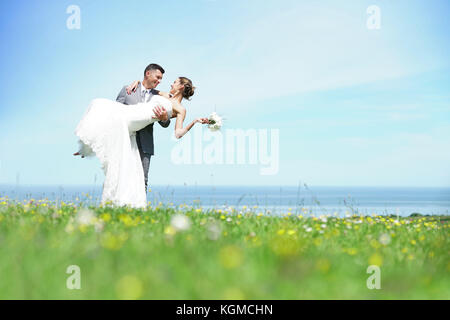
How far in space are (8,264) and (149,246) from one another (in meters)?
1.12

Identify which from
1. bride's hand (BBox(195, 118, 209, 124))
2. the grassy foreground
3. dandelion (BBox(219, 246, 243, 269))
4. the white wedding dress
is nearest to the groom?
the white wedding dress

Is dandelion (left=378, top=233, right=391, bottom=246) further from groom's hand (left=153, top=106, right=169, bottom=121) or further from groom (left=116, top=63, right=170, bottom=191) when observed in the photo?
groom (left=116, top=63, right=170, bottom=191)

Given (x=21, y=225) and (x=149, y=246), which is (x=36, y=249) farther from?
(x=21, y=225)

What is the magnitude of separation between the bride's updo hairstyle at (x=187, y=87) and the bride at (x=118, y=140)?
48 cm

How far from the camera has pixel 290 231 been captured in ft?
18.8

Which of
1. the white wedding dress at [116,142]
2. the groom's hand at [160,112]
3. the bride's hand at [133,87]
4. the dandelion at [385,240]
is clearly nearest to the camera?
the dandelion at [385,240]

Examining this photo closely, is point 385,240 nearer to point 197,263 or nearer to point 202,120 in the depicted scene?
point 197,263

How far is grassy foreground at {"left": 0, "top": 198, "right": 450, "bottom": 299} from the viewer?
317cm

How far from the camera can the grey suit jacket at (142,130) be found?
348 inches

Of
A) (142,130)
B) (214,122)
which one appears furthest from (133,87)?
(214,122)

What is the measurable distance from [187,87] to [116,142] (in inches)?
68.2

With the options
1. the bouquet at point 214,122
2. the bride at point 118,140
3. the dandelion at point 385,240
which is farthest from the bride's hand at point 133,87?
the dandelion at point 385,240

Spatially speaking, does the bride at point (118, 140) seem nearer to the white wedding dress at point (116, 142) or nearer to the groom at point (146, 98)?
the white wedding dress at point (116, 142)

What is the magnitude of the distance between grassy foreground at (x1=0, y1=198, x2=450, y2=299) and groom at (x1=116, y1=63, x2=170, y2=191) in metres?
3.20
